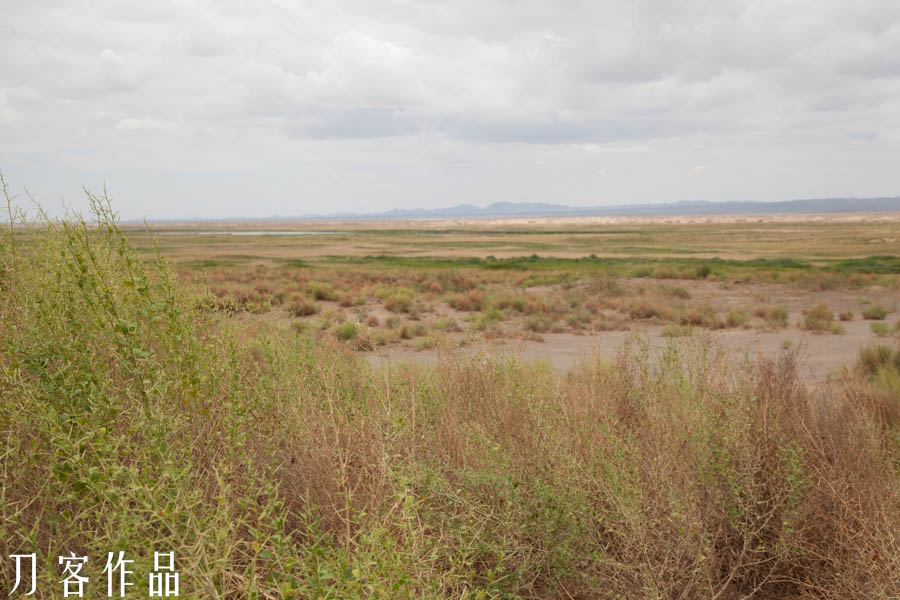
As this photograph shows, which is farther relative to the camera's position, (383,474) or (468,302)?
(468,302)

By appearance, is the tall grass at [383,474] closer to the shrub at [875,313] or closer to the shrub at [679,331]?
the shrub at [679,331]

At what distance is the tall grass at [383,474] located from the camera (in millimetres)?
3250

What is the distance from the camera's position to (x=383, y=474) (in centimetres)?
333

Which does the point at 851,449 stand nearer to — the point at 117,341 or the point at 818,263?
the point at 117,341

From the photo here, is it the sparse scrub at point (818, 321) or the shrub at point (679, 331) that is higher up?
the shrub at point (679, 331)

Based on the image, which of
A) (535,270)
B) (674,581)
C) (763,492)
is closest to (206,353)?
(674,581)

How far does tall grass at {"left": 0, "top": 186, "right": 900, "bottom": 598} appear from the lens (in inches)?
128

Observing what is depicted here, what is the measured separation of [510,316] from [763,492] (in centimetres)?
1808

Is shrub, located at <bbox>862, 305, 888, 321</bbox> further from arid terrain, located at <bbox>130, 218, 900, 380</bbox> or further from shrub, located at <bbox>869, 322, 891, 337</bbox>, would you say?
shrub, located at <bbox>869, 322, 891, 337</bbox>

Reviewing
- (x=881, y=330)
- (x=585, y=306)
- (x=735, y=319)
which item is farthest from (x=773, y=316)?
(x=585, y=306)

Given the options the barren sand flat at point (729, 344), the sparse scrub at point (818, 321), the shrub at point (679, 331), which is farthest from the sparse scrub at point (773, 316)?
the shrub at point (679, 331)

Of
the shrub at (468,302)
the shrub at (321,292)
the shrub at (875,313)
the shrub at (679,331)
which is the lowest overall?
the shrub at (875,313)

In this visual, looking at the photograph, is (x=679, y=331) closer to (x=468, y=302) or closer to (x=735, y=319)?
(x=735, y=319)

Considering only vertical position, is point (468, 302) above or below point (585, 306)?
above
